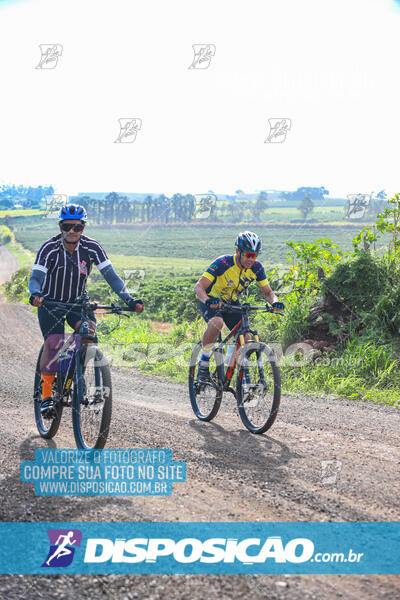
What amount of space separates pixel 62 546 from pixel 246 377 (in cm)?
323

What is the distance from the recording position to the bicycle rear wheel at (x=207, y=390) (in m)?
6.71

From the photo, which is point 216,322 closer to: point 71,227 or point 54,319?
point 54,319

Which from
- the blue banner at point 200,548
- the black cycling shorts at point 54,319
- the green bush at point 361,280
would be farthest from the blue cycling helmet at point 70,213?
the green bush at point 361,280

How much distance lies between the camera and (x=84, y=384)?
17.2ft

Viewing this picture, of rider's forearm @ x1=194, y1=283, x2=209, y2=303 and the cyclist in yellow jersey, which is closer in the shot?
rider's forearm @ x1=194, y1=283, x2=209, y2=303

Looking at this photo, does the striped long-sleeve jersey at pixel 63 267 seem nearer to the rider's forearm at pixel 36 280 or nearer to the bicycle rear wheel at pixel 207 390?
the rider's forearm at pixel 36 280

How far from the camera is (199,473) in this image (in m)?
4.83

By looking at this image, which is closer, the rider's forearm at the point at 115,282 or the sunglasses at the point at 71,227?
the sunglasses at the point at 71,227

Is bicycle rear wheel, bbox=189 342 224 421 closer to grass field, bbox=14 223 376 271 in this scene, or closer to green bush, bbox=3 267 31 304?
green bush, bbox=3 267 31 304

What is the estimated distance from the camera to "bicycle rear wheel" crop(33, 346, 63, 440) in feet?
18.4

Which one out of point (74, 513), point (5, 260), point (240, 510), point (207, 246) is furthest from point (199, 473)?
point (207, 246)

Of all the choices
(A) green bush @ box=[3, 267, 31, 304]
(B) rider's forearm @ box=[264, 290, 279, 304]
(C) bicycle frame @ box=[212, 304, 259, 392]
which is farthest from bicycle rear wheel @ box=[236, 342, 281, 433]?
(A) green bush @ box=[3, 267, 31, 304]

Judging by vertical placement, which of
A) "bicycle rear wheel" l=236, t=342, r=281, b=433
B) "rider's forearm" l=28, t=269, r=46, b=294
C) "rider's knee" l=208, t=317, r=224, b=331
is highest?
"rider's forearm" l=28, t=269, r=46, b=294

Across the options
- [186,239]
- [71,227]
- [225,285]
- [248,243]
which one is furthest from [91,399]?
[186,239]
